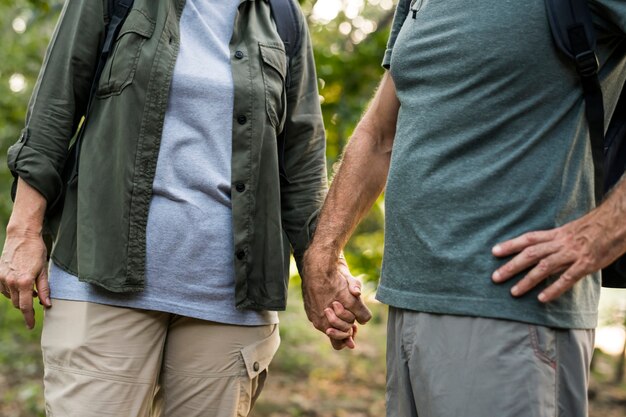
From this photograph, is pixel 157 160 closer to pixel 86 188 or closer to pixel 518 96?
pixel 86 188

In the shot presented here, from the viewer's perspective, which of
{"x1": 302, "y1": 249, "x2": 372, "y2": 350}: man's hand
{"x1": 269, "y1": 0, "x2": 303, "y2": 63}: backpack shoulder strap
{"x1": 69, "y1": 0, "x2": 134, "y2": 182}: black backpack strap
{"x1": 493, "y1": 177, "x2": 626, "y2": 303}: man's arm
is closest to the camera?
{"x1": 493, "y1": 177, "x2": 626, "y2": 303}: man's arm

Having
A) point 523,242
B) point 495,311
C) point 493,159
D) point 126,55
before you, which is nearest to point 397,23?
point 493,159

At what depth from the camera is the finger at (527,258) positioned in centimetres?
188

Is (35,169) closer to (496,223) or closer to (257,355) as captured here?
(257,355)

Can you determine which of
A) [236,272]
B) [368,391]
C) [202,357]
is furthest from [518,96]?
[368,391]

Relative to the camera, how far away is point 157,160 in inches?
96.6

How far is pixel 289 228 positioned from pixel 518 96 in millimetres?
1095

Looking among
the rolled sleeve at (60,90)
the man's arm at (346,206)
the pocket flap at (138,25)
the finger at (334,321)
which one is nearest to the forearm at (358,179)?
the man's arm at (346,206)

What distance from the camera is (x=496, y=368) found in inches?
74.3

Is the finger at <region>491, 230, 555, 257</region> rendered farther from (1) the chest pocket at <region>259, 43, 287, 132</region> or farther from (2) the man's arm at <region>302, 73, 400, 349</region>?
(1) the chest pocket at <region>259, 43, 287, 132</region>

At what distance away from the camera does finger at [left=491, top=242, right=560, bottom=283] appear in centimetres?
188

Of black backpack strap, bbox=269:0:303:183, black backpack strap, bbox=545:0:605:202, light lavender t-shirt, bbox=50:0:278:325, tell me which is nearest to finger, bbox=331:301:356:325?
light lavender t-shirt, bbox=50:0:278:325

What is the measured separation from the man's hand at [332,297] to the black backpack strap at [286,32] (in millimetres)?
355

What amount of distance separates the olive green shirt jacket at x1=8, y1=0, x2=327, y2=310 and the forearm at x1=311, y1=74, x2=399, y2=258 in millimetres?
164
